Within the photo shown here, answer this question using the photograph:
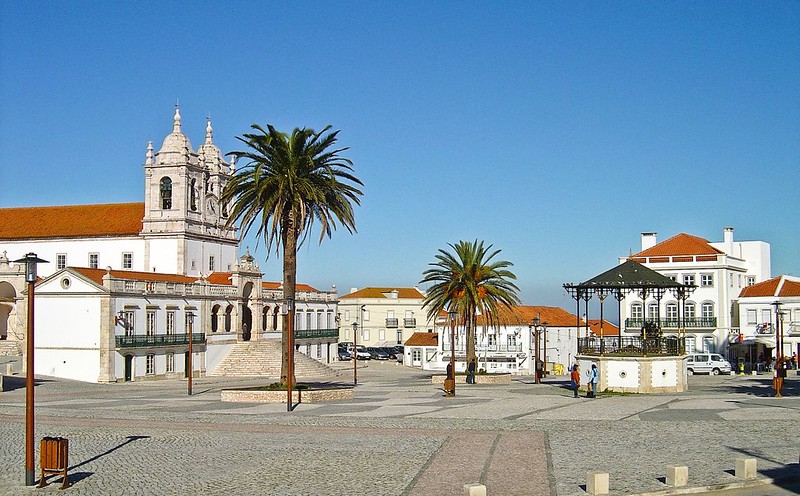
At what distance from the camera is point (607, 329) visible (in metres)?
98.1

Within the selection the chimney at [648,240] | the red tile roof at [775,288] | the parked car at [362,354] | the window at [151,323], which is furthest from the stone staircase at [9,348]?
the red tile roof at [775,288]

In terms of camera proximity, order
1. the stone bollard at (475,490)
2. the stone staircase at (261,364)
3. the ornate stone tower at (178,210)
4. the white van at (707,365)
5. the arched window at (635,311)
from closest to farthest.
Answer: the stone bollard at (475,490) → the white van at (707,365) → the stone staircase at (261,364) → the arched window at (635,311) → the ornate stone tower at (178,210)

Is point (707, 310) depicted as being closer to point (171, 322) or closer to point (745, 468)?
point (171, 322)

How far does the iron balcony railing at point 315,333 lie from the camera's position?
266 feet

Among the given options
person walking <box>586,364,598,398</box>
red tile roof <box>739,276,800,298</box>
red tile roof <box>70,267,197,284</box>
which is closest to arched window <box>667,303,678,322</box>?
red tile roof <box>739,276,800,298</box>

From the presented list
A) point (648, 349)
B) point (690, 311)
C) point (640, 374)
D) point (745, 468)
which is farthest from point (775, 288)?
point (745, 468)

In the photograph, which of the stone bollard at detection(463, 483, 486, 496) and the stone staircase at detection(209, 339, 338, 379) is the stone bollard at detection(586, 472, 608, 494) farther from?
the stone staircase at detection(209, 339, 338, 379)

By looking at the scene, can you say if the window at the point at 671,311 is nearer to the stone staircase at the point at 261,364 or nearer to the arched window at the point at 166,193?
the stone staircase at the point at 261,364

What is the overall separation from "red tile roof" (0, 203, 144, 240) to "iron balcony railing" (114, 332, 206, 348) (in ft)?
53.6

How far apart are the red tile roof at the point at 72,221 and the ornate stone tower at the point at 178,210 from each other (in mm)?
2206

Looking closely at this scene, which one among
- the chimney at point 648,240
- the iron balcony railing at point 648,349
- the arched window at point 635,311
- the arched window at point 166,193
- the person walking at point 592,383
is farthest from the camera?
the chimney at point 648,240

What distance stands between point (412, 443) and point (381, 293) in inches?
3678

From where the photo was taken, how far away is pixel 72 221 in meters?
79.3

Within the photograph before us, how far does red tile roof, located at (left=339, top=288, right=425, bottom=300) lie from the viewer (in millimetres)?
115562
